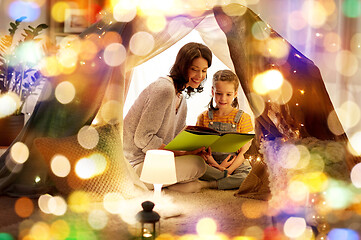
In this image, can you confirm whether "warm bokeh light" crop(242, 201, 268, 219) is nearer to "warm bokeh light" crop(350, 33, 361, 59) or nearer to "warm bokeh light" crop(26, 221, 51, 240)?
"warm bokeh light" crop(26, 221, 51, 240)

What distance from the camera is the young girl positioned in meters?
2.42

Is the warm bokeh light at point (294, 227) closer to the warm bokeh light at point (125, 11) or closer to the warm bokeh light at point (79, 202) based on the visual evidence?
the warm bokeh light at point (79, 202)

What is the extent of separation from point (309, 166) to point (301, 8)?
6.66 ft

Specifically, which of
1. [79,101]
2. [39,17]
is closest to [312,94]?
[79,101]

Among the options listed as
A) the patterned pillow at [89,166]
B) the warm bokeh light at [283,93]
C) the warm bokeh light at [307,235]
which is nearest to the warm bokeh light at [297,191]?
the warm bokeh light at [307,235]

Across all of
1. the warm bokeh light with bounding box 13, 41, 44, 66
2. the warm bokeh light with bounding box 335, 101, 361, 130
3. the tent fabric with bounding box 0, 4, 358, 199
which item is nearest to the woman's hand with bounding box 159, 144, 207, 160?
the tent fabric with bounding box 0, 4, 358, 199

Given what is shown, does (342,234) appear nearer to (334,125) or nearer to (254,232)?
(254,232)

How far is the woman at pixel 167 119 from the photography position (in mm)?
2191

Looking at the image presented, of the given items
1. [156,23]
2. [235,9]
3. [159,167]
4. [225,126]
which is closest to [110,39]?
[156,23]

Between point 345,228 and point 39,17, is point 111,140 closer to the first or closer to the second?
point 345,228

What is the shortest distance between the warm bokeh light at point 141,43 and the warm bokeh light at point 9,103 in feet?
5.87

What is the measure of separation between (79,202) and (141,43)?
0.98 meters

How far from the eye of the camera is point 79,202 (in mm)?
1999

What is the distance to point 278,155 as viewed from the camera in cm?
194
